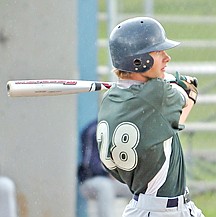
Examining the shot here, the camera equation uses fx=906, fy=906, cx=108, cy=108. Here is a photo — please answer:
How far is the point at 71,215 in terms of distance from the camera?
19.2 feet

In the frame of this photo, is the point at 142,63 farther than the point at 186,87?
No

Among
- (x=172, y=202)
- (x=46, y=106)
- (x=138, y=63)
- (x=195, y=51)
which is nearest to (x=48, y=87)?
(x=138, y=63)

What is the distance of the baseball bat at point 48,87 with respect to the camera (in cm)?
405

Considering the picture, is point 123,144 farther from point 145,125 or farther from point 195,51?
point 195,51

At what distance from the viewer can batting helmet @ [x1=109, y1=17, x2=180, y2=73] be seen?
12.2 feet

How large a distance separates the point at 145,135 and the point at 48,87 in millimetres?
664

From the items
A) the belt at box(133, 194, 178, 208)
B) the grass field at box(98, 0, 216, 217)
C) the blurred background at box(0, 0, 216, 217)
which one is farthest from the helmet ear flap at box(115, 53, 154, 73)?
the grass field at box(98, 0, 216, 217)

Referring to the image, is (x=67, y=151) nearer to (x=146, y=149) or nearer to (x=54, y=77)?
(x=54, y=77)

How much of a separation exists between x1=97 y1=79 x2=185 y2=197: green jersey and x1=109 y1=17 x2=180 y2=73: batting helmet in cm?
8

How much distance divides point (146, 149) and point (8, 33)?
226cm

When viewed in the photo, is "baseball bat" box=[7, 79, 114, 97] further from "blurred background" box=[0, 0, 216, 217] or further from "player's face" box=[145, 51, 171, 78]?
"blurred background" box=[0, 0, 216, 217]

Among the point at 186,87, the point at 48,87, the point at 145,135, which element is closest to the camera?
the point at 145,135

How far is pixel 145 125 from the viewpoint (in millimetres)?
3664

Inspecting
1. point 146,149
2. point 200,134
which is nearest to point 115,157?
point 146,149
